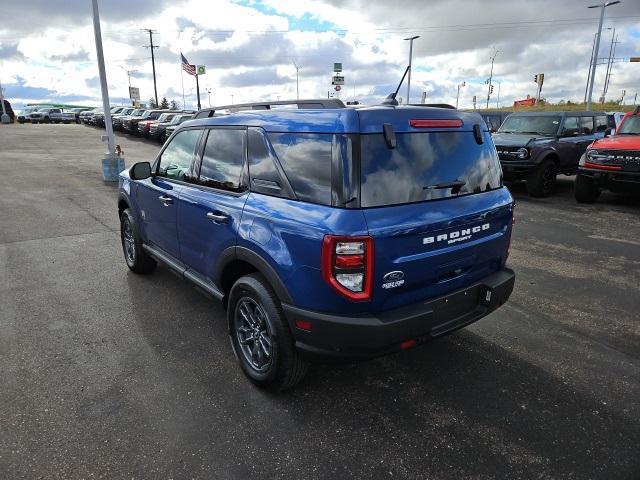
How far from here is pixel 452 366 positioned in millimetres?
3430

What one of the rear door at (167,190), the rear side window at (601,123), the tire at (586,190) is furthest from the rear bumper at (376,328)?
the rear side window at (601,123)

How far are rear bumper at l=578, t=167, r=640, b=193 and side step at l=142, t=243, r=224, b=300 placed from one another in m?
8.46

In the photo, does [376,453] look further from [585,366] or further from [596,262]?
[596,262]

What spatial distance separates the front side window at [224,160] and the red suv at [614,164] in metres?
8.21

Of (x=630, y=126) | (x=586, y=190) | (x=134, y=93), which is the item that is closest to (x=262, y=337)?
(x=586, y=190)

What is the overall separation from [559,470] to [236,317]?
2.20m

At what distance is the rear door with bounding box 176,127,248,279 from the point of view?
10.5ft

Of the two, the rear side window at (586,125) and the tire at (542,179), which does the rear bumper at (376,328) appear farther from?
the rear side window at (586,125)

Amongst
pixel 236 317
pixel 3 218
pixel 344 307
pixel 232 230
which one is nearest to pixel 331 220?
pixel 344 307

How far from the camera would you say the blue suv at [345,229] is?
98.7 inches

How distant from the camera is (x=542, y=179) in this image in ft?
34.2

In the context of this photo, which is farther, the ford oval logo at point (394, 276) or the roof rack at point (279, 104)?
the roof rack at point (279, 104)

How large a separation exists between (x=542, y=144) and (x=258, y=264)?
31.5 feet

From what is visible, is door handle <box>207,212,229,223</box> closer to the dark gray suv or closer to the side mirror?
the side mirror
